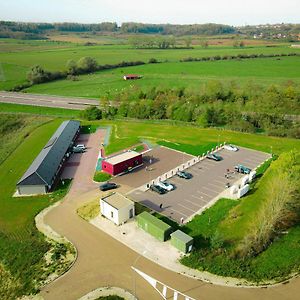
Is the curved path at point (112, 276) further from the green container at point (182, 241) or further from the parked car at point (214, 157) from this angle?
the parked car at point (214, 157)

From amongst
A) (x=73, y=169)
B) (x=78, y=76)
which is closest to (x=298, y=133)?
(x=73, y=169)

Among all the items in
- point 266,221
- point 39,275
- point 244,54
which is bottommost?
point 39,275

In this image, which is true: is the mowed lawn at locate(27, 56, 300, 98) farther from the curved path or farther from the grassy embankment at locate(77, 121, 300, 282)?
the curved path

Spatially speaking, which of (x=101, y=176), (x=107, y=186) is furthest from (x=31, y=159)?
(x=107, y=186)

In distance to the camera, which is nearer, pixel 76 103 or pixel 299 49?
pixel 76 103

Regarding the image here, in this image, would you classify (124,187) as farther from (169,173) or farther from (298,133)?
(298,133)

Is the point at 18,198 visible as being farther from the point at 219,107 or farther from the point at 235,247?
the point at 219,107

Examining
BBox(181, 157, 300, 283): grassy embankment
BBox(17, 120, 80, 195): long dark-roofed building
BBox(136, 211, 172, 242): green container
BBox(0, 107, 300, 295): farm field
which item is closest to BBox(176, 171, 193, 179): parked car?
BBox(181, 157, 300, 283): grassy embankment

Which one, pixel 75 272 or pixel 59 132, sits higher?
pixel 59 132
